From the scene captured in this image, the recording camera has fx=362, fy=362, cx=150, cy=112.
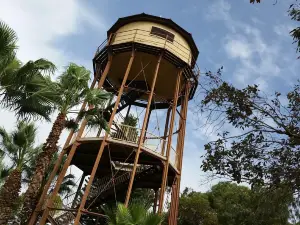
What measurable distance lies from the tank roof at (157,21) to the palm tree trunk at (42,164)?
25.7 feet

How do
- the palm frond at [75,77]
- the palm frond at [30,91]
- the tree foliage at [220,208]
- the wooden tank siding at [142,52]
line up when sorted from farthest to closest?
the tree foliage at [220,208] → the wooden tank siding at [142,52] → the palm frond at [75,77] → the palm frond at [30,91]

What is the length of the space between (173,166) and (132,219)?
6.67 m

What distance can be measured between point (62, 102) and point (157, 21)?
25.1ft

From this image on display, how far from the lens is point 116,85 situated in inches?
821

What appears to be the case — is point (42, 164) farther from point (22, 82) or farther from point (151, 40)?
point (151, 40)

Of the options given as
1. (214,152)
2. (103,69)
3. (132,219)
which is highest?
(103,69)

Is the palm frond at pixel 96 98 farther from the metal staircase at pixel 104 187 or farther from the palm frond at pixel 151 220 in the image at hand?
the palm frond at pixel 151 220

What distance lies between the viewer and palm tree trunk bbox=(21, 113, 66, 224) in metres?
12.8

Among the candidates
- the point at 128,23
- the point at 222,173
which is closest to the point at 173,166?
the point at 222,173

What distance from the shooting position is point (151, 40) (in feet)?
58.9

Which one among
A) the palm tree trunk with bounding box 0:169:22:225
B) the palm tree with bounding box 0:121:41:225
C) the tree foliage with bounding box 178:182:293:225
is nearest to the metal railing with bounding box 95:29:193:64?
the palm tree with bounding box 0:121:41:225

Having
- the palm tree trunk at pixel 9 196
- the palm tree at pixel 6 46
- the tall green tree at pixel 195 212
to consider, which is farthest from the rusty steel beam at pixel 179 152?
the tall green tree at pixel 195 212

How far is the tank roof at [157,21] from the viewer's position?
61.9ft

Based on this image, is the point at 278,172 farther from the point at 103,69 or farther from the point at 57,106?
the point at 103,69
